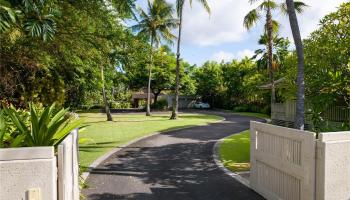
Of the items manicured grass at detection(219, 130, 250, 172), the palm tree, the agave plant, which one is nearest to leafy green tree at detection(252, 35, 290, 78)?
the palm tree

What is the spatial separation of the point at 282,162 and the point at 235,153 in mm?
6651

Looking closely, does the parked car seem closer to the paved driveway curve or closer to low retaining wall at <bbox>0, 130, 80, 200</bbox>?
the paved driveway curve

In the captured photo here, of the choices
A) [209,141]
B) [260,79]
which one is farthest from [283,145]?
[260,79]

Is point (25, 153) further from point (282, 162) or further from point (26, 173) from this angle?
point (282, 162)

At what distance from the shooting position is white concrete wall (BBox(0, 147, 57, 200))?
3.87 meters

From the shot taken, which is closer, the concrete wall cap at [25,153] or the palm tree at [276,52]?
the concrete wall cap at [25,153]

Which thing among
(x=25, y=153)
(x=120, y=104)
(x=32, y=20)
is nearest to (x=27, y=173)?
(x=25, y=153)

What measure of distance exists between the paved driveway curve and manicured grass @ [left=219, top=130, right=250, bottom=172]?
0.51 m

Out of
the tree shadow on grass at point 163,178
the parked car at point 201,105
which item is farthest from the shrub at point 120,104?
the tree shadow on grass at point 163,178

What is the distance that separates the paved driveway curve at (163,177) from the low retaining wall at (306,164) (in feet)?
2.88

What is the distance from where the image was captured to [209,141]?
16.8m

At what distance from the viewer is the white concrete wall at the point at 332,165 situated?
221 inches

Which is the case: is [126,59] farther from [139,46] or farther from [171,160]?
[171,160]

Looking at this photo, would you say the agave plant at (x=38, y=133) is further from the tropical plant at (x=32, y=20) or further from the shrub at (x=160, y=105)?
the shrub at (x=160, y=105)
